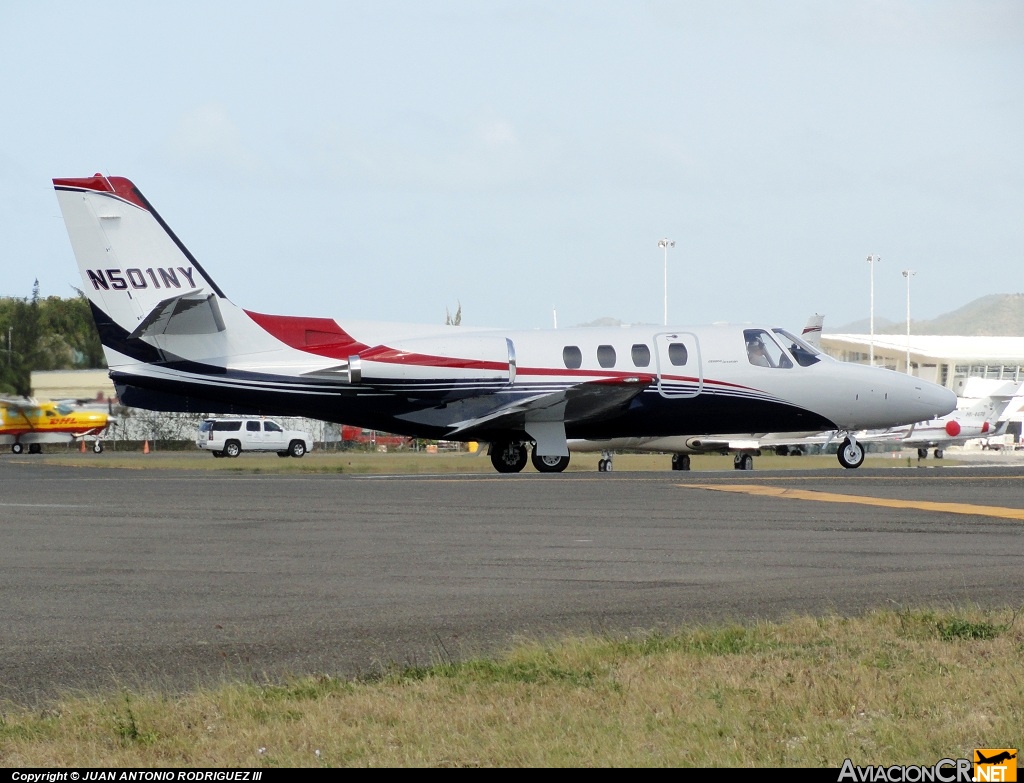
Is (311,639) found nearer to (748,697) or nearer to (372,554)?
(748,697)

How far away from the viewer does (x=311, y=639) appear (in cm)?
798

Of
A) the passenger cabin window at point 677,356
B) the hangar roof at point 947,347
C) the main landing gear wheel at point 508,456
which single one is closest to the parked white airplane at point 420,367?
the passenger cabin window at point 677,356

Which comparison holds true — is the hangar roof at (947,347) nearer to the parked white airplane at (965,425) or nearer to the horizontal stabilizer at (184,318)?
the parked white airplane at (965,425)

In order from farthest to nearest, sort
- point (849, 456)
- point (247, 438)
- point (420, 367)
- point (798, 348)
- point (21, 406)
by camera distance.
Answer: point (247, 438)
point (21, 406)
point (849, 456)
point (798, 348)
point (420, 367)

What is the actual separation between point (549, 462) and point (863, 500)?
9743mm

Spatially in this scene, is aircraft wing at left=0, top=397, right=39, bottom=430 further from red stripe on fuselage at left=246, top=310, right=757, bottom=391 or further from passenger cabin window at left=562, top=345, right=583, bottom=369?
passenger cabin window at left=562, top=345, right=583, bottom=369

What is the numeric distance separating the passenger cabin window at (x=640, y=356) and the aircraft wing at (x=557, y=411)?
370 millimetres

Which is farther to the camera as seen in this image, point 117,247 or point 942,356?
point 942,356

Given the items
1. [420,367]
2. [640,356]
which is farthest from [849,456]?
[420,367]

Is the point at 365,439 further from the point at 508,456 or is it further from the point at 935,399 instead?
the point at 935,399

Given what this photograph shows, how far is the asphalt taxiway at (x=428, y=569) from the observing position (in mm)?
7785

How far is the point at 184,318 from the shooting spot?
24.5m

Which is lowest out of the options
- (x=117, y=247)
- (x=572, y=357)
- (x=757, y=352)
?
(x=572, y=357)

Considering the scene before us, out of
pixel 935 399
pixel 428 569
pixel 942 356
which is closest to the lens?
pixel 428 569
